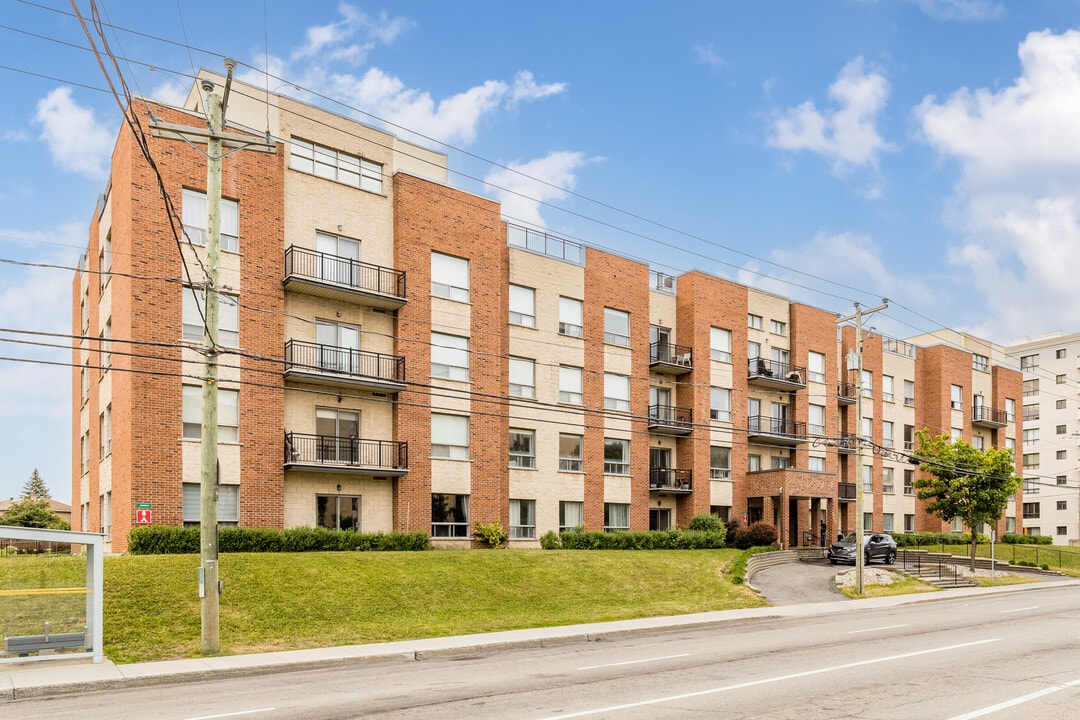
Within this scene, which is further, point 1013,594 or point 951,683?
point 1013,594

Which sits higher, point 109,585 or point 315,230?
point 315,230

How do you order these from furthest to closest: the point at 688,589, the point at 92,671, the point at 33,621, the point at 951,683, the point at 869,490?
the point at 869,490, the point at 688,589, the point at 33,621, the point at 92,671, the point at 951,683

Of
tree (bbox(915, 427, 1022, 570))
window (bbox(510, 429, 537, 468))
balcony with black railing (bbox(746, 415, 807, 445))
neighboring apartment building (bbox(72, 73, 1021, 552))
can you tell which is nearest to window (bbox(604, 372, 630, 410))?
neighboring apartment building (bbox(72, 73, 1021, 552))

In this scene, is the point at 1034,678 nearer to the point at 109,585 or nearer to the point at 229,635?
the point at 229,635

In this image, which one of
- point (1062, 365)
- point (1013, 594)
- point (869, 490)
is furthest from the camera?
point (1062, 365)

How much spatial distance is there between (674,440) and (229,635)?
28799 mm

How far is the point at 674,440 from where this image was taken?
4416cm

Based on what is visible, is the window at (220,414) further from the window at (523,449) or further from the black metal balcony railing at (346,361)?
the window at (523,449)

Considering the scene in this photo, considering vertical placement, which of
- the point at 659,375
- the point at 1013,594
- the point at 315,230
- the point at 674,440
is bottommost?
the point at 1013,594

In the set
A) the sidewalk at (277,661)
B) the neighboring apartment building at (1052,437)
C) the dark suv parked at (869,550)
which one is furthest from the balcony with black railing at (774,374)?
the neighboring apartment building at (1052,437)

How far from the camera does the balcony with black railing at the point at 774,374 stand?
46656 mm

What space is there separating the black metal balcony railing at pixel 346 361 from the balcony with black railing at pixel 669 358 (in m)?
14.4

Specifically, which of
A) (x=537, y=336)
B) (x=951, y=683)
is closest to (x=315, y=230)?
(x=537, y=336)

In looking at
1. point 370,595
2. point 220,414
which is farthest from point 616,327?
point 370,595
